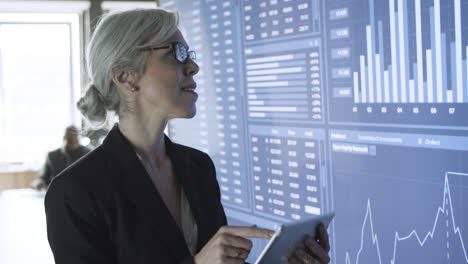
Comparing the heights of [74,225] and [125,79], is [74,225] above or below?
below

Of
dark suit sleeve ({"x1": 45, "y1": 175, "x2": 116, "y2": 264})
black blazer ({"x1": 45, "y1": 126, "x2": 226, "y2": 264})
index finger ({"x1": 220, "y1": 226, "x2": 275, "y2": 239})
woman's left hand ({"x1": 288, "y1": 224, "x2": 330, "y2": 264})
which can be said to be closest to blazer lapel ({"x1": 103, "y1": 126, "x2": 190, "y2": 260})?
black blazer ({"x1": 45, "y1": 126, "x2": 226, "y2": 264})

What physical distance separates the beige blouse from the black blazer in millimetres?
18

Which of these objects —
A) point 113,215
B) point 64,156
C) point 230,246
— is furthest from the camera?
point 64,156

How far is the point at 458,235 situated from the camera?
4.50 ft

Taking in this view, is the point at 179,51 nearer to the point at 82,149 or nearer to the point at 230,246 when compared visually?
the point at 230,246

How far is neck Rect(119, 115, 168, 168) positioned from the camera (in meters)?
1.47

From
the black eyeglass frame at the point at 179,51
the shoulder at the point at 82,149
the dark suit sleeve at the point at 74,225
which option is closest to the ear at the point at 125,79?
the black eyeglass frame at the point at 179,51

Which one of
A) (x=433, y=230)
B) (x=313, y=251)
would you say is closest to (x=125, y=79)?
(x=313, y=251)

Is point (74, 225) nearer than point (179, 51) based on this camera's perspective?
Yes

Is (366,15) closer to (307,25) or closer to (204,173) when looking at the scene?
(307,25)

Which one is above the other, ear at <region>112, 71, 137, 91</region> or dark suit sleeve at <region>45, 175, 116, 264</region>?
ear at <region>112, 71, 137, 91</region>

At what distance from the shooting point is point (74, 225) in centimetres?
125

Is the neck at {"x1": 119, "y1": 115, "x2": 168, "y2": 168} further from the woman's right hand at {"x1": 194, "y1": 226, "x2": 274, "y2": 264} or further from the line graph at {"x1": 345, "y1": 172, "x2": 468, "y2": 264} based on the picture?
the line graph at {"x1": 345, "y1": 172, "x2": 468, "y2": 264}

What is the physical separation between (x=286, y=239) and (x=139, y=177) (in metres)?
0.48
